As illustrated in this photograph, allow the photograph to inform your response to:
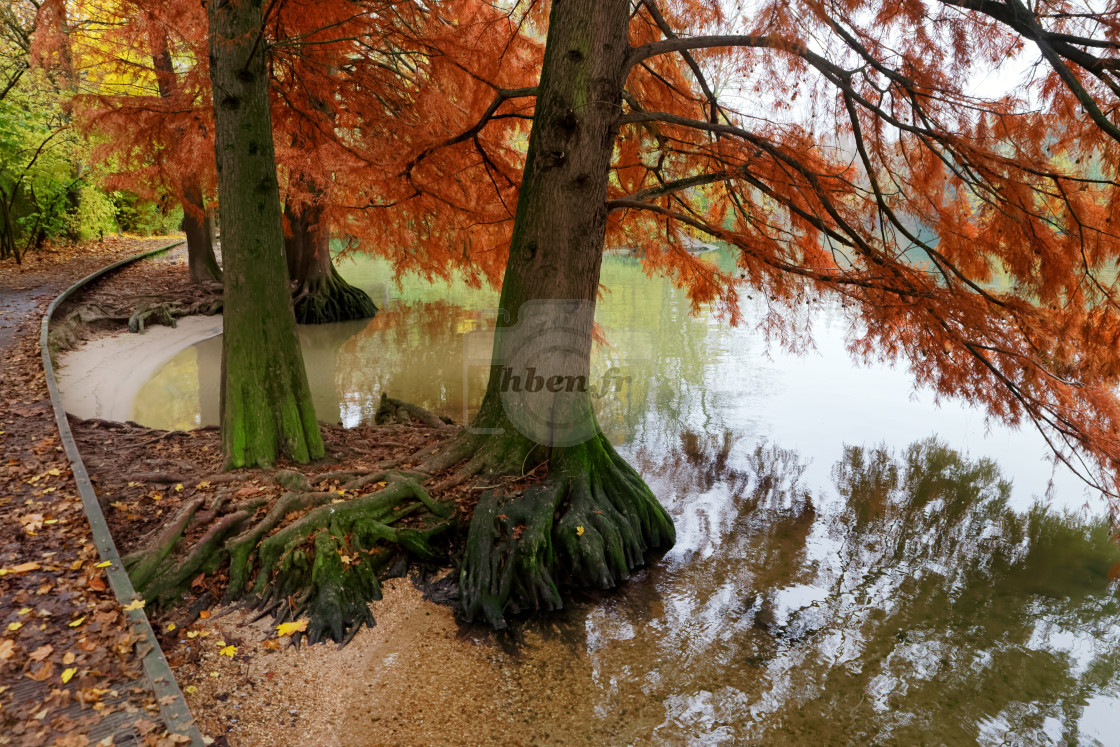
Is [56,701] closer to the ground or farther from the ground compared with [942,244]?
closer to the ground

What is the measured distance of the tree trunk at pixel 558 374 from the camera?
4.09 meters

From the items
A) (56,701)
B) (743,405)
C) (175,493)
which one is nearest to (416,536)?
(175,493)

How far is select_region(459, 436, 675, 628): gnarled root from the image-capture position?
3.96 metres

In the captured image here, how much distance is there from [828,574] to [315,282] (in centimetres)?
1213


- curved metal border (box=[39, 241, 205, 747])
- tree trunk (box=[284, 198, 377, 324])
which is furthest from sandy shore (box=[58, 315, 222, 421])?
curved metal border (box=[39, 241, 205, 747])

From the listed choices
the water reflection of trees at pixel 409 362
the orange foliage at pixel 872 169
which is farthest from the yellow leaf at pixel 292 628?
the water reflection of trees at pixel 409 362

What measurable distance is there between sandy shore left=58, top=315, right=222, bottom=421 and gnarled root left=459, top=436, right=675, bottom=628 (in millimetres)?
4713

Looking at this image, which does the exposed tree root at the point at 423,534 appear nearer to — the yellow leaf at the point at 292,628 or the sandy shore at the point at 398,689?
the yellow leaf at the point at 292,628

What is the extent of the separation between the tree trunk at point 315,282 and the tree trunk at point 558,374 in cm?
966

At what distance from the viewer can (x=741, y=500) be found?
5.91 meters

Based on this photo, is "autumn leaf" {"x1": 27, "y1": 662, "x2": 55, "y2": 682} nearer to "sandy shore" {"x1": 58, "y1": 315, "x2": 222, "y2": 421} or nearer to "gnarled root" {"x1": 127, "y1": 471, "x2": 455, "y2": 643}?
"gnarled root" {"x1": 127, "y1": 471, "x2": 455, "y2": 643}

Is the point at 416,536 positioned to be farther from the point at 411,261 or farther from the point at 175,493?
the point at 411,261

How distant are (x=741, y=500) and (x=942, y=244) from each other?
9.01ft

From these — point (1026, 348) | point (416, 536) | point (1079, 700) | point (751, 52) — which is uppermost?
point (751, 52)
